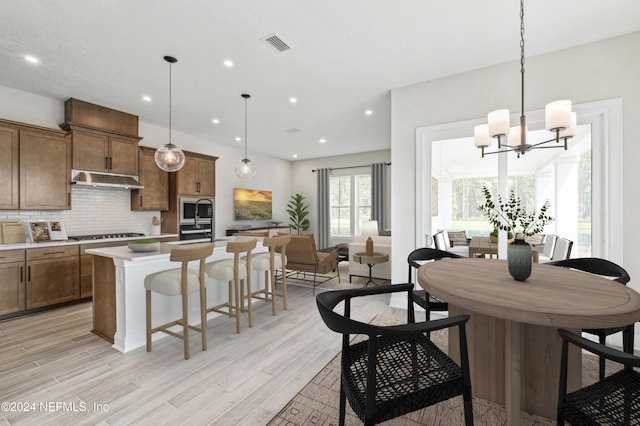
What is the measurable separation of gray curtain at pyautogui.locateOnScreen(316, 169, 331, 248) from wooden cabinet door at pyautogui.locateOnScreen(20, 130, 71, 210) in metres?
5.80

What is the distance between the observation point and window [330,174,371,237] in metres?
8.39

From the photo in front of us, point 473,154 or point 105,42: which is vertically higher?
point 105,42

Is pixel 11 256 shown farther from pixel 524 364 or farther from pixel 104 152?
pixel 524 364

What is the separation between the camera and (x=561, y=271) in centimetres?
188

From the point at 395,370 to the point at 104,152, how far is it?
503 centimetres

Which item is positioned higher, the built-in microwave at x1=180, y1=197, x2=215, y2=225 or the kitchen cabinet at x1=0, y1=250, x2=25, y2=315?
the built-in microwave at x1=180, y1=197, x2=215, y2=225

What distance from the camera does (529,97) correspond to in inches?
124

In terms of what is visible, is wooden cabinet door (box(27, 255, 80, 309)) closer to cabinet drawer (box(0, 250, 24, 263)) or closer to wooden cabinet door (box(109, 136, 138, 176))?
cabinet drawer (box(0, 250, 24, 263))

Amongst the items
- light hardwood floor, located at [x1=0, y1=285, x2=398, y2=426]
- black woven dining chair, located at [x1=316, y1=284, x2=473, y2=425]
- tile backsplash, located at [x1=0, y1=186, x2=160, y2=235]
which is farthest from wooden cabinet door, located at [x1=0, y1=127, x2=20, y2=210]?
black woven dining chair, located at [x1=316, y1=284, x2=473, y2=425]

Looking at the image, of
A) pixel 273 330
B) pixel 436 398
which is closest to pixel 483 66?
pixel 436 398

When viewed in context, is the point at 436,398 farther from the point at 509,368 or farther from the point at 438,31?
the point at 438,31

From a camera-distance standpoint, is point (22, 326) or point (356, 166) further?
point (356, 166)

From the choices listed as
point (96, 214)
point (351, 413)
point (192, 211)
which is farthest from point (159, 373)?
point (192, 211)

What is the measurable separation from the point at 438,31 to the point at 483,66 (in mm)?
1000
